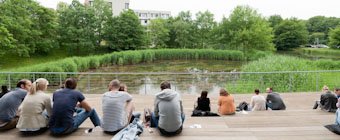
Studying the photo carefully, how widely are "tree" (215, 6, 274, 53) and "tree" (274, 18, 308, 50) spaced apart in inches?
578

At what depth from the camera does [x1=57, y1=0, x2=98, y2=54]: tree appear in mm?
28578

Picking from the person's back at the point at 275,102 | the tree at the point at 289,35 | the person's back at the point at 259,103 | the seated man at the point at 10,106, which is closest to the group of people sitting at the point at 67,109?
the seated man at the point at 10,106

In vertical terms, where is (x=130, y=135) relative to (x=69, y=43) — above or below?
below

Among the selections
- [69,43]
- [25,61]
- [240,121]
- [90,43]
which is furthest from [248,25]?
[240,121]

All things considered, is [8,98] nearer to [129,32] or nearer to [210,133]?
[210,133]

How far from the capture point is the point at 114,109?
400cm

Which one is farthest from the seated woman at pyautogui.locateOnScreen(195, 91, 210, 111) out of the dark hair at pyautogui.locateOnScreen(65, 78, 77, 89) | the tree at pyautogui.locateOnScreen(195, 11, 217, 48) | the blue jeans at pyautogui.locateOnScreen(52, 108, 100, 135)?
the tree at pyautogui.locateOnScreen(195, 11, 217, 48)

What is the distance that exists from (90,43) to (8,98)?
25737 mm

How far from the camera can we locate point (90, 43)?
29031mm

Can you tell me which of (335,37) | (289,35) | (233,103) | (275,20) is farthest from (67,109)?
(275,20)

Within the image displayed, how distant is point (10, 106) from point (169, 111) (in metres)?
2.40

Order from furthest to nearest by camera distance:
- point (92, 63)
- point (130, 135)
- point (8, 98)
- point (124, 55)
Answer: point (124, 55)
point (92, 63)
point (8, 98)
point (130, 135)

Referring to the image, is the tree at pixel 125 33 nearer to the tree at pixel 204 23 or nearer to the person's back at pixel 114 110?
the tree at pixel 204 23

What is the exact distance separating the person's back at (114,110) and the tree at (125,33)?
27.2m
